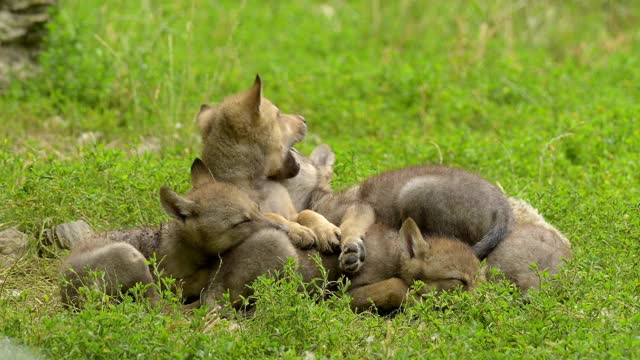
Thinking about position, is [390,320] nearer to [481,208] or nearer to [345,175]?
[481,208]

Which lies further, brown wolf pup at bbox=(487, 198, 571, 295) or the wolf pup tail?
the wolf pup tail

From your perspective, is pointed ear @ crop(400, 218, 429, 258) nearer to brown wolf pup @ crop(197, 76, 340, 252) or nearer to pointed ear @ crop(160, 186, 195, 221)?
brown wolf pup @ crop(197, 76, 340, 252)

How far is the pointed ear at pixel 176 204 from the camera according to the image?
6.95m

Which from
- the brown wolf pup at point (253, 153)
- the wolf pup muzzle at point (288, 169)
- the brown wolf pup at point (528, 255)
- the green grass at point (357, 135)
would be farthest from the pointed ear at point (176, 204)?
Answer: the brown wolf pup at point (528, 255)

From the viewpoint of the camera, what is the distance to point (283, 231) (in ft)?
23.2

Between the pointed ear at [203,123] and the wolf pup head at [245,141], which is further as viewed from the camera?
the pointed ear at [203,123]

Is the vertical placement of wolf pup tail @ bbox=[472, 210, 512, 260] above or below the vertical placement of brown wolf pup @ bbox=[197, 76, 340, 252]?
below

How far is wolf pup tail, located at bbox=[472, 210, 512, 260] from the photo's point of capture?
714cm

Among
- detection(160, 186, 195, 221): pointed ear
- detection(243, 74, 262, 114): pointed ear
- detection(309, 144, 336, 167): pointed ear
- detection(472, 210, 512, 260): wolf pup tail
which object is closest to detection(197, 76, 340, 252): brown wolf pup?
detection(243, 74, 262, 114): pointed ear

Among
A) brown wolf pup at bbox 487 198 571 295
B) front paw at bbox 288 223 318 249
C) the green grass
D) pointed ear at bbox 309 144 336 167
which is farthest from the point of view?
pointed ear at bbox 309 144 336 167

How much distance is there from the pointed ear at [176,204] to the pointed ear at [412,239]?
4.37 feet

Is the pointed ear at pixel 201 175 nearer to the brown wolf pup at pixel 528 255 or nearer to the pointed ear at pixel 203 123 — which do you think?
the pointed ear at pixel 203 123

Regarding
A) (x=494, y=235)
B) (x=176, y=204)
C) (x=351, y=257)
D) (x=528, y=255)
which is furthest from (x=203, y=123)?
(x=528, y=255)

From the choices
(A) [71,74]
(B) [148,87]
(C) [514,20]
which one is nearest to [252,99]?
(B) [148,87]
